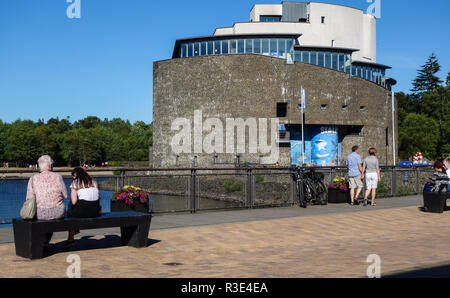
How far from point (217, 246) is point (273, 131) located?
51.3 meters

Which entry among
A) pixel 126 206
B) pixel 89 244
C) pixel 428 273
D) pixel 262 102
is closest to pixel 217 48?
pixel 262 102

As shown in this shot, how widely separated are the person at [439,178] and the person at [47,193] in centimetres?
1147

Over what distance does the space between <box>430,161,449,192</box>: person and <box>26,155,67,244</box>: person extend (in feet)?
37.6

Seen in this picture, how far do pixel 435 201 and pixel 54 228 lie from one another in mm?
11684

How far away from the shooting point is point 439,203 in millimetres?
15516

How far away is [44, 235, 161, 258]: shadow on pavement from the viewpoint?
906cm

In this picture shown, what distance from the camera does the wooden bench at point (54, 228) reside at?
8148 millimetres

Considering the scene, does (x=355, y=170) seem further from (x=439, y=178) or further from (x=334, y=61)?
(x=334, y=61)

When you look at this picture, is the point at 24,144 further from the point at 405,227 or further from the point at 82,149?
the point at 405,227

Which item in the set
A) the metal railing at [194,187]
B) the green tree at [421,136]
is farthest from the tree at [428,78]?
the metal railing at [194,187]

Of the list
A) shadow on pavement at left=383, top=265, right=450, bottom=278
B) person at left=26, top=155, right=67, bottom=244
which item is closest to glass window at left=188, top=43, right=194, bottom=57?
person at left=26, top=155, right=67, bottom=244

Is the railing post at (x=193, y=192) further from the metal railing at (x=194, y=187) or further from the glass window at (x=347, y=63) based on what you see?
the glass window at (x=347, y=63)

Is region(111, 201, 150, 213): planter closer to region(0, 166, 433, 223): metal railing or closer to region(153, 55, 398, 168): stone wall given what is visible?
region(0, 166, 433, 223): metal railing
